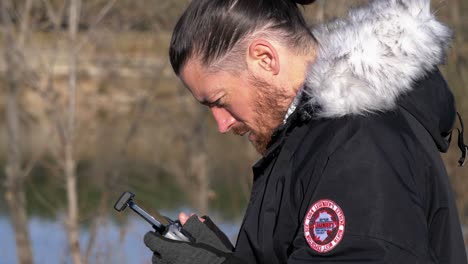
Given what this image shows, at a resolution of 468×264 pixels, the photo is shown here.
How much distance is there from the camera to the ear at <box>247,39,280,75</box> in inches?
73.5

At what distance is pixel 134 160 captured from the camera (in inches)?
374

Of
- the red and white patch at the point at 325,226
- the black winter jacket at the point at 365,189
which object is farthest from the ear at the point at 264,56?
the red and white patch at the point at 325,226

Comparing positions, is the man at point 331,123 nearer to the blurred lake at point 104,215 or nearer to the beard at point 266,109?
the beard at point 266,109

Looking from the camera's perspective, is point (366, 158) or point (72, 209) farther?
point (72, 209)

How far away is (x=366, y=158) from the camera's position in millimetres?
1675

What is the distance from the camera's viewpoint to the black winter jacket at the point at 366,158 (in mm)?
1646

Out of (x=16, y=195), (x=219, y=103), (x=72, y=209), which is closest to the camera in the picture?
(x=219, y=103)

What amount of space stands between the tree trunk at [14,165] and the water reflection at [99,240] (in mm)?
330

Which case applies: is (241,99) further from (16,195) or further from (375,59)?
(16,195)

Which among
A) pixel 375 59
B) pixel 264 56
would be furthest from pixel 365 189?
pixel 264 56

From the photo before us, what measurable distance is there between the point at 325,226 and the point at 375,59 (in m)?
0.39

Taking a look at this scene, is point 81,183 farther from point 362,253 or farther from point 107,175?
point 362,253

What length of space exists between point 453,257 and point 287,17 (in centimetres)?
65

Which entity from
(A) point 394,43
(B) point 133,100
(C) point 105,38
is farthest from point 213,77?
(B) point 133,100
